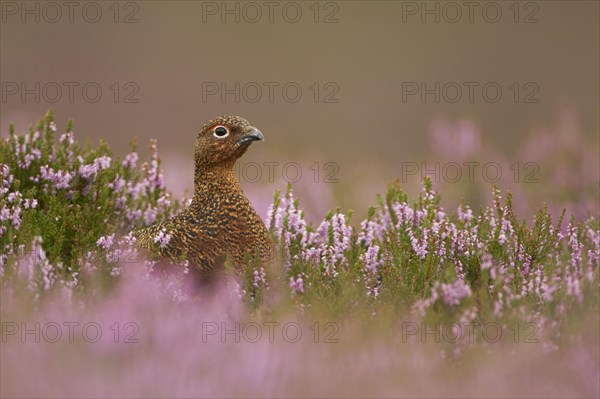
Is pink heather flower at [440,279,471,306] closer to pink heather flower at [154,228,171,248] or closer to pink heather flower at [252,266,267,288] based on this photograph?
pink heather flower at [252,266,267,288]

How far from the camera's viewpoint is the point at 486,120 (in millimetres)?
22828

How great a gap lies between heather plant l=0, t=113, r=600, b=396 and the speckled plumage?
9cm

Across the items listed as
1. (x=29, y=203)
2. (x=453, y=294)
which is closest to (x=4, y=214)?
(x=29, y=203)

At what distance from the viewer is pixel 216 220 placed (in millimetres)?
4672

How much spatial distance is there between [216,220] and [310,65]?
74.1 feet

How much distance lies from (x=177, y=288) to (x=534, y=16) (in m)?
→ 25.5

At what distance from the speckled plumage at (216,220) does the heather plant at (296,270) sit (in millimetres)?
89

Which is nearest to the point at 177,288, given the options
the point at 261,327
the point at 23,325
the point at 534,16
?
the point at 261,327

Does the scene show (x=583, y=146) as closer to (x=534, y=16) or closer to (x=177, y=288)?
(x=177, y=288)

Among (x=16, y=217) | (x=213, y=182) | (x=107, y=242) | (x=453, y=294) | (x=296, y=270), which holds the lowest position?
(x=453, y=294)

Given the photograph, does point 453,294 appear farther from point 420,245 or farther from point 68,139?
Result: point 68,139

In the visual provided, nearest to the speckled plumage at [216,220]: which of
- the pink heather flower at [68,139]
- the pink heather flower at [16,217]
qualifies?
the pink heather flower at [16,217]

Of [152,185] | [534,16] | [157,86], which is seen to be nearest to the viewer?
[152,185]

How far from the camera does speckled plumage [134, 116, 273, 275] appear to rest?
453cm
